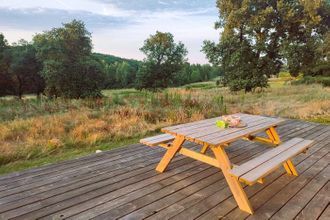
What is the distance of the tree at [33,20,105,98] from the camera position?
20.9 metres

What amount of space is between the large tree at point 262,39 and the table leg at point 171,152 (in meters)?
13.5

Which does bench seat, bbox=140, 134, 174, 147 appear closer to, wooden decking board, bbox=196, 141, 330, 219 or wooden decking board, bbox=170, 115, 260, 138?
wooden decking board, bbox=170, 115, 260, 138

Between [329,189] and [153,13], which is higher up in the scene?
[153,13]

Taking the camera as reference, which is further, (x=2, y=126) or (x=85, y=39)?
(x=85, y=39)

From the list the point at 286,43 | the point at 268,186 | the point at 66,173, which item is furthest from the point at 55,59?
the point at 268,186

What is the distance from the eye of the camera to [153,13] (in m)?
12.8

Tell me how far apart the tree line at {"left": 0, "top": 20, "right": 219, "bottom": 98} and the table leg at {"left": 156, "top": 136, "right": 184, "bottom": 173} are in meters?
15.5

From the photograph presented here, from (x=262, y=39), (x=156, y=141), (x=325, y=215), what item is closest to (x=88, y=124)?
(x=156, y=141)

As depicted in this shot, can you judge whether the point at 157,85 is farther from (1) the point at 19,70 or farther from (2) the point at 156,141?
(2) the point at 156,141

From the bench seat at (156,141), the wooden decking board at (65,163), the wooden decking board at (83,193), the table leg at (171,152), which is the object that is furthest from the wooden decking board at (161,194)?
the wooden decking board at (65,163)

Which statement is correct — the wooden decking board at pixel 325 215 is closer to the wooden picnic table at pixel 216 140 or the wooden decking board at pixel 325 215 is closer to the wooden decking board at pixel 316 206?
the wooden decking board at pixel 316 206

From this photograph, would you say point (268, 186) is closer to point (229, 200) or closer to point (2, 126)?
point (229, 200)

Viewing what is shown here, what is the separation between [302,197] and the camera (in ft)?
8.91

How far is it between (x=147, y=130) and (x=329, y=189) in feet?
12.2
